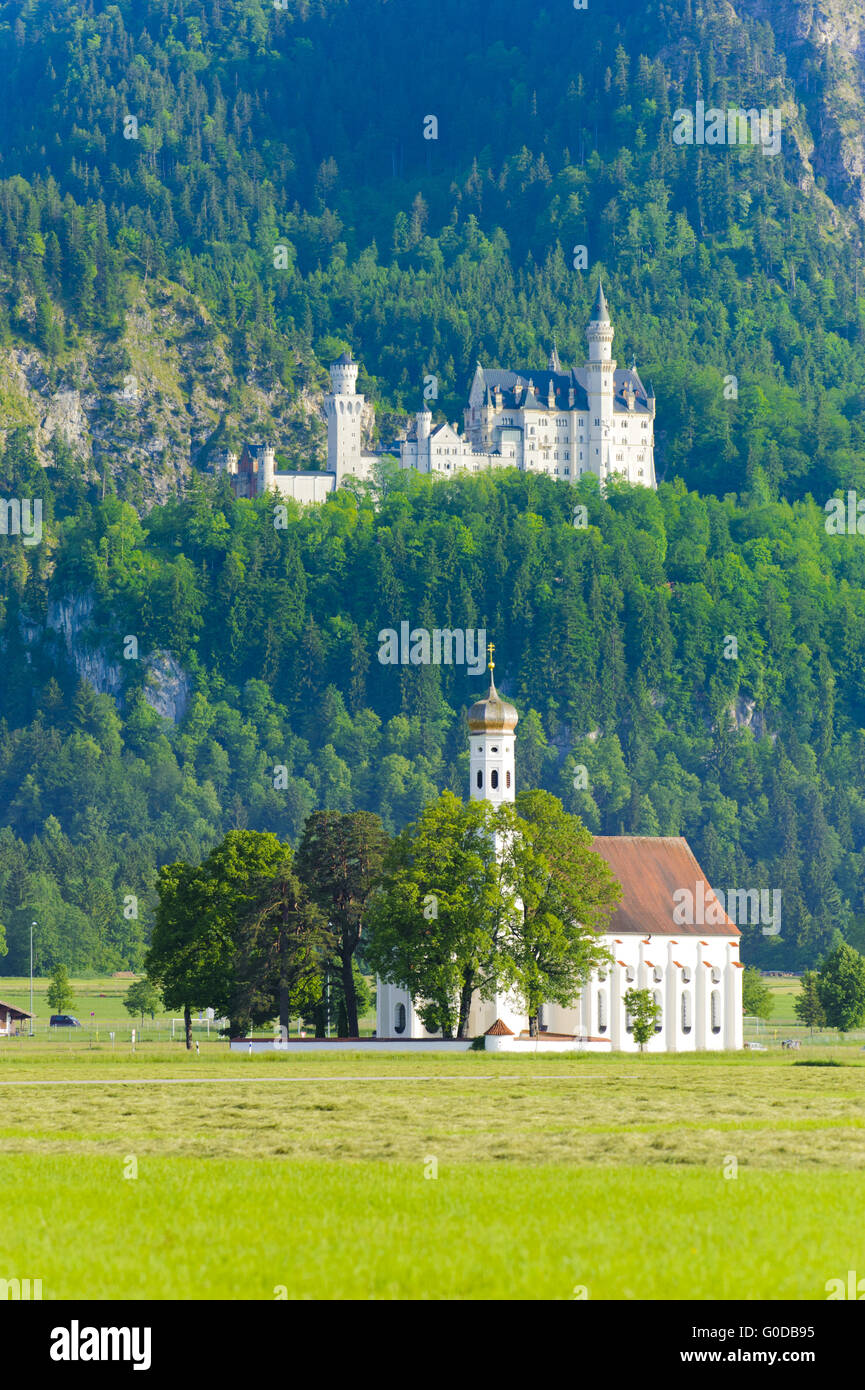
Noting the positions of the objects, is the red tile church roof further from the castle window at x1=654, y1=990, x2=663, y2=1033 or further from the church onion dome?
the church onion dome

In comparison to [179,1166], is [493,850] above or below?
above

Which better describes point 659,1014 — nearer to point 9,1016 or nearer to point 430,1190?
point 9,1016

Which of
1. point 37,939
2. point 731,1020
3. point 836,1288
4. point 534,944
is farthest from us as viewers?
point 37,939

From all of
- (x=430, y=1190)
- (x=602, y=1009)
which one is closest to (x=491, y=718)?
(x=602, y=1009)

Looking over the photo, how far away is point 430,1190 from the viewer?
38.1 metres

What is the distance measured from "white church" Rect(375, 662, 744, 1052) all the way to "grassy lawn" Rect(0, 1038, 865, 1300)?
51.4m

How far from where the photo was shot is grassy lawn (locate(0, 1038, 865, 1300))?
1165 inches

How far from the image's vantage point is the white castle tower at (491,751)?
125 m

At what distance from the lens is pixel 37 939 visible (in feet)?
650

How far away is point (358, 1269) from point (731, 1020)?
101221mm

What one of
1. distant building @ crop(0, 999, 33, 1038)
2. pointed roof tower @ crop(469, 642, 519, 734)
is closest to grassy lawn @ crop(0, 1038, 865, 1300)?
pointed roof tower @ crop(469, 642, 519, 734)

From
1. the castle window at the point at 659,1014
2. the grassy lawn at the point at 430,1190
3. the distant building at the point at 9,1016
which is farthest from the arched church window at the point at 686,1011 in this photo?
the grassy lawn at the point at 430,1190
